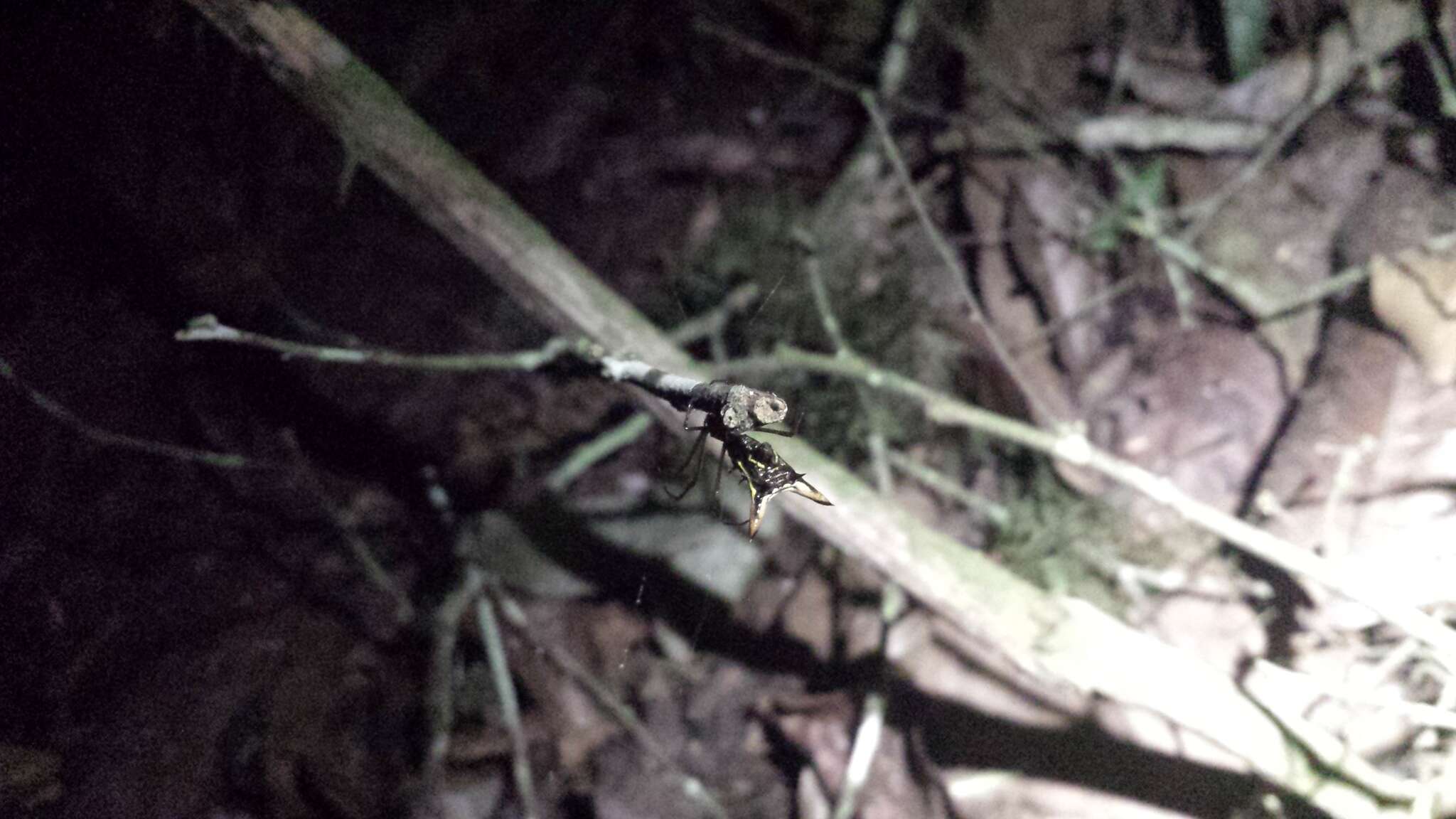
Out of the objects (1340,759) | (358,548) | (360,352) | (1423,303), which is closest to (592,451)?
(358,548)

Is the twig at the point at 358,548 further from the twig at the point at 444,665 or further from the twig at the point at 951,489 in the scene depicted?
the twig at the point at 951,489

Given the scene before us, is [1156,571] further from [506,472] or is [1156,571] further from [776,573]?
[506,472]

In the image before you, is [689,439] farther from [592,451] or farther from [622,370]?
[622,370]

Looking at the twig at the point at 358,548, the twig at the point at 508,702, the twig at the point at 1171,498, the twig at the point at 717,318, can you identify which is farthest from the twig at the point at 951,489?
the twig at the point at 358,548

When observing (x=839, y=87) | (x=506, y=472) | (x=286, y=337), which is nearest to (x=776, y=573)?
(x=506, y=472)

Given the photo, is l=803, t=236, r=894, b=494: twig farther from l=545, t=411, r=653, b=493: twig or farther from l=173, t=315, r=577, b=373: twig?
l=173, t=315, r=577, b=373: twig
